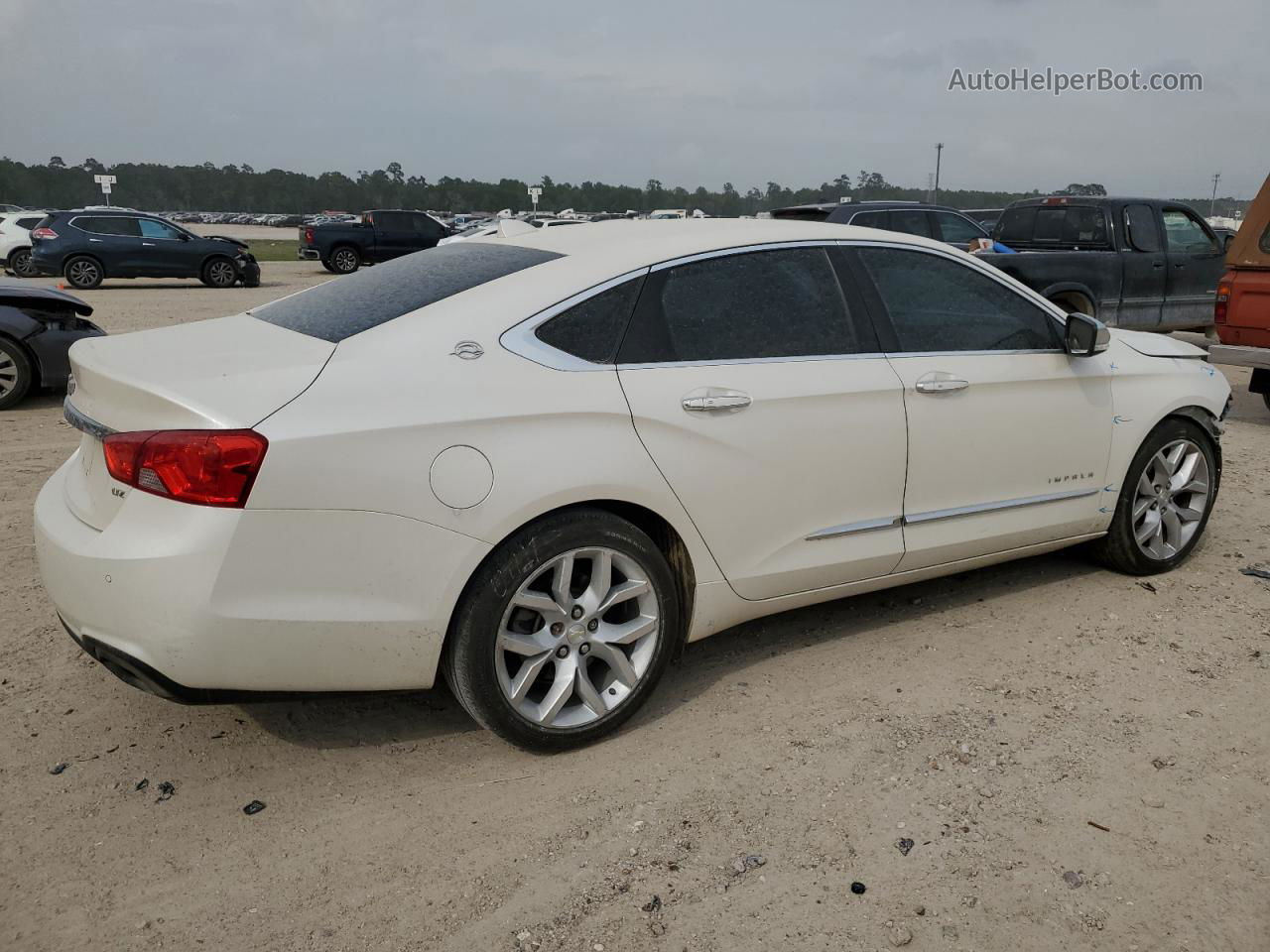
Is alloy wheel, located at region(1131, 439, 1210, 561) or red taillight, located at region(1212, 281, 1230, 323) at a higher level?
red taillight, located at region(1212, 281, 1230, 323)

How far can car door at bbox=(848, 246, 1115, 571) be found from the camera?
4.04 meters

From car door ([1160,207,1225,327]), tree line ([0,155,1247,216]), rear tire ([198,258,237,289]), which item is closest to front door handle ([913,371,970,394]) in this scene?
car door ([1160,207,1225,327])

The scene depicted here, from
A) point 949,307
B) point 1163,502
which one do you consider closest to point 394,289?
point 949,307

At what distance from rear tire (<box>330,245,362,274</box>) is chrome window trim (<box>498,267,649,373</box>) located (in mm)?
24309

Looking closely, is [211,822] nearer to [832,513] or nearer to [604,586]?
[604,586]

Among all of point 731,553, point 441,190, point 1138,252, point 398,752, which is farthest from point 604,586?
point 441,190

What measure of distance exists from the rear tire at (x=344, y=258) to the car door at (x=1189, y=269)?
19325 millimetres

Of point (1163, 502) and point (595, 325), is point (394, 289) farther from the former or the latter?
point (1163, 502)

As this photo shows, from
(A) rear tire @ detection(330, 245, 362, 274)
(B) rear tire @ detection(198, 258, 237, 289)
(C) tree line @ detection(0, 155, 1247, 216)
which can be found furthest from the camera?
(C) tree line @ detection(0, 155, 1247, 216)

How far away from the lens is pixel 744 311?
3707mm

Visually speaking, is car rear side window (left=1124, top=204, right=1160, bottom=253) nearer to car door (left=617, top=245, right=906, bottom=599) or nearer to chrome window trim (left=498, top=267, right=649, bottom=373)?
car door (left=617, top=245, right=906, bottom=599)

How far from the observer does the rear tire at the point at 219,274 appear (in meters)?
21.7

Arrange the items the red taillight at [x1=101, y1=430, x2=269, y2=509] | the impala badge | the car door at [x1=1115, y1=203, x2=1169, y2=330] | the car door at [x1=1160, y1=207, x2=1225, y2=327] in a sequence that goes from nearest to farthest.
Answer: the red taillight at [x1=101, y1=430, x2=269, y2=509] < the impala badge < the car door at [x1=1115, y1=203, x2=1169, y2=330] < the car door at [x1=1160, y1=207, x2=1225, y2=327]

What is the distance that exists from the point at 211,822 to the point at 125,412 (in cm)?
118
